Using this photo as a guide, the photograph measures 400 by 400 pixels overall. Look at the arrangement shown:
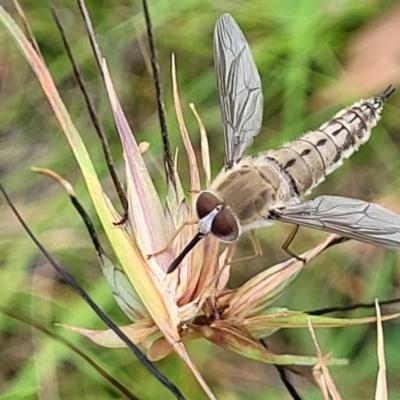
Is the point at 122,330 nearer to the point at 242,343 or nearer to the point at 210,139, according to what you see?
the point at 242,343

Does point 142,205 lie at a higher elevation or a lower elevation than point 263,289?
higher

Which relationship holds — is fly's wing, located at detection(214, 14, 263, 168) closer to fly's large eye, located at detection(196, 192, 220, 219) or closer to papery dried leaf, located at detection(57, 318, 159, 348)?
fly's large eye, located at detection(196, 192, 220, 219)

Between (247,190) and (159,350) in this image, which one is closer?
(159,350)

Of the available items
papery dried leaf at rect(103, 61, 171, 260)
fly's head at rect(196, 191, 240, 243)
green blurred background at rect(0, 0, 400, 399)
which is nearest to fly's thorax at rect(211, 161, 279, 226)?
fly's head at rect(196, 191, 240, 243)

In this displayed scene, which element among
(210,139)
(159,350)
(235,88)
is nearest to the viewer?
(159,350)

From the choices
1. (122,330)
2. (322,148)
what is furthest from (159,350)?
(322,148)

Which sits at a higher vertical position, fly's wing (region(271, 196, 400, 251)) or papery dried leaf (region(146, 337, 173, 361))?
fly's wing (region(271, 196, 400, 251))

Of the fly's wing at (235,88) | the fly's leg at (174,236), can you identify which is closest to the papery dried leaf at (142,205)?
the fly's leg at (174,236)
